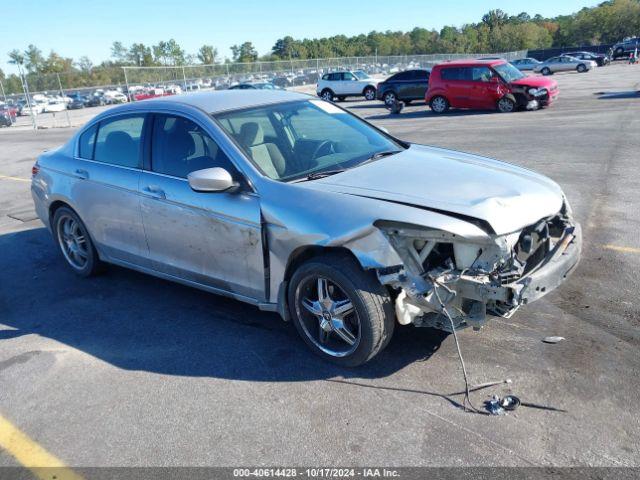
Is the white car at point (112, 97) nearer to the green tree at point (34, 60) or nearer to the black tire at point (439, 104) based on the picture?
the black tire at point (439, 104)

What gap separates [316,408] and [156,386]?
115 centimetres

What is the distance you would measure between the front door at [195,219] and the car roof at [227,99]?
0.19 meters

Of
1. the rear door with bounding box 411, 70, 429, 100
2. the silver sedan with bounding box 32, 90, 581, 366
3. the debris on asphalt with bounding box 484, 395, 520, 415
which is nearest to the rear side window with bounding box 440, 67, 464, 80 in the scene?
the rear door with bounding box 411, 70, 429, 100

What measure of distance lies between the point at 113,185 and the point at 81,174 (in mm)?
663

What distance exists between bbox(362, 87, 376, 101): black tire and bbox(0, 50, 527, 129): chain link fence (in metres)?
12.5

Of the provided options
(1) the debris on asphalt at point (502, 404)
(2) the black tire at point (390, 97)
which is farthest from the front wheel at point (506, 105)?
(1) the debris on asphalt at point (502, 404)

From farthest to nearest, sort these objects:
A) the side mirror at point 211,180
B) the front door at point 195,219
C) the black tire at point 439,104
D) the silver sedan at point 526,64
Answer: the silver sedan at point 526,64 < the black tire at point 439,104 < the front door at point 195,219 < the side mirror at point 211,180

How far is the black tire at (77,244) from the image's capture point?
5.61 m

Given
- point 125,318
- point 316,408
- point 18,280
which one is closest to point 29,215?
point 18,280

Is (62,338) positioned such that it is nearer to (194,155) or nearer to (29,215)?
(194,155)

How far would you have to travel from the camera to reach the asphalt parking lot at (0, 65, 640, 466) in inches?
118

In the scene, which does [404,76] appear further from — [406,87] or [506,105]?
[506,105]

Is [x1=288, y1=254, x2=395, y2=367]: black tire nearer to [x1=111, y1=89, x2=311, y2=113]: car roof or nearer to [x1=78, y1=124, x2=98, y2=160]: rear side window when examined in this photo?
[x1=111, y1=89, x2=311, y2=113]: car roof

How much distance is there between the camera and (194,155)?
4.38 metres
